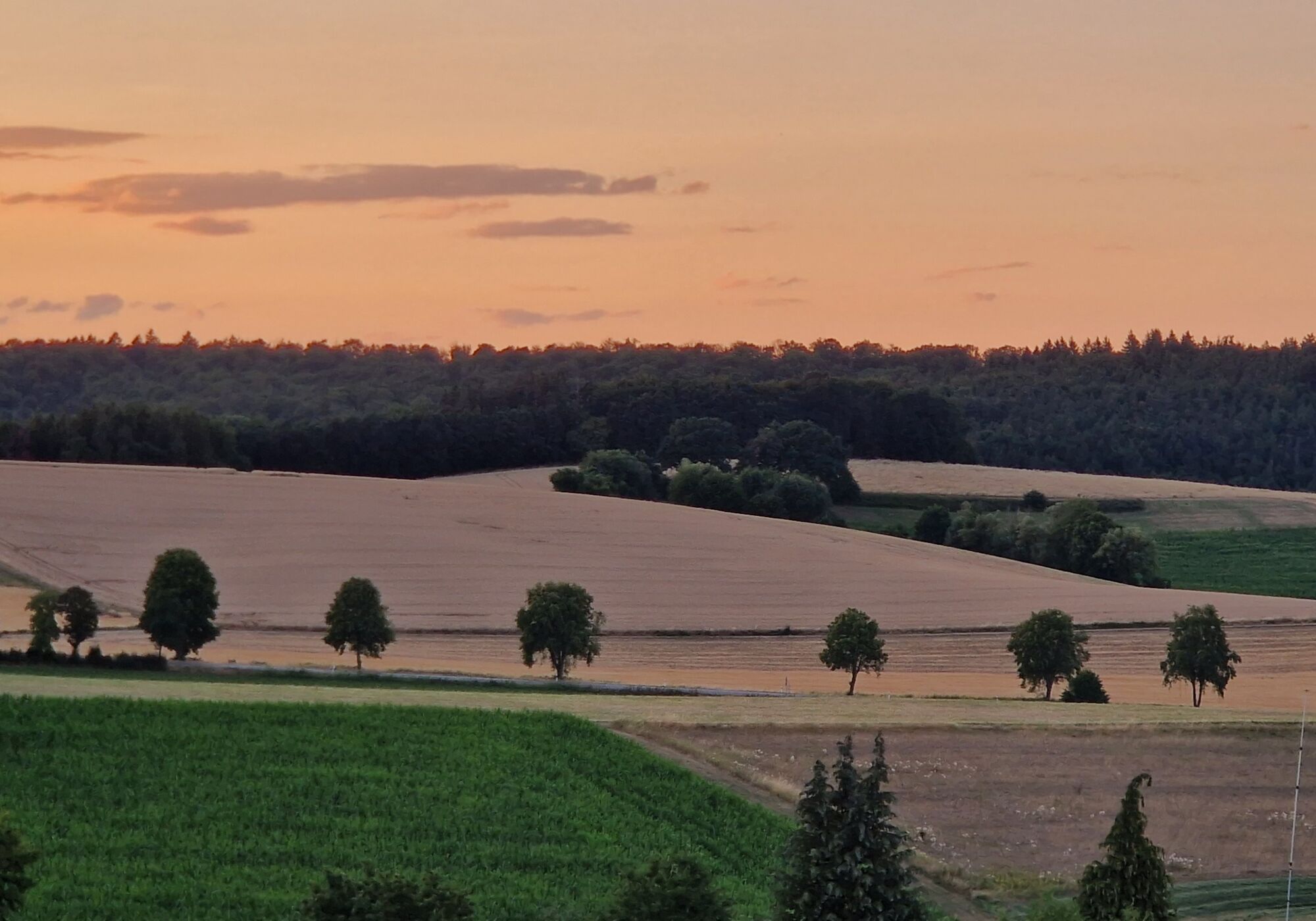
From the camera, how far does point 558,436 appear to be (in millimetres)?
114250

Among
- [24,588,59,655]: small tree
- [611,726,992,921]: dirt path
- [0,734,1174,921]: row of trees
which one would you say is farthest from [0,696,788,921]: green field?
[24,588,59,655]: small tree

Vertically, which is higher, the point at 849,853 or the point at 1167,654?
the point at 1167,654

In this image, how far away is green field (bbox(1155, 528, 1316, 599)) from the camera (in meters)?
83.1

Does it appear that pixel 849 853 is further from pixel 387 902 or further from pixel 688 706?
pixel 688 706

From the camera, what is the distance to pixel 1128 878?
2070 centimetres

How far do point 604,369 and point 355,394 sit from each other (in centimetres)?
2626

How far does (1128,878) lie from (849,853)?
4.76 m

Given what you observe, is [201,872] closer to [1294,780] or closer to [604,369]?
[1294,780]

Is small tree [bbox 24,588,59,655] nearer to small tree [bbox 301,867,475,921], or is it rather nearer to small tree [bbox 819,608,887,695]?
small tree [bbox 819,608,887,695]

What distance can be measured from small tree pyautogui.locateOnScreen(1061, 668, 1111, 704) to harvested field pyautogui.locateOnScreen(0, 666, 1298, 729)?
4509mm

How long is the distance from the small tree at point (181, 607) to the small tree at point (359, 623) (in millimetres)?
3530

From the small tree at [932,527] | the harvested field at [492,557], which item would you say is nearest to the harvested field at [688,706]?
the harvested field at [492,557]

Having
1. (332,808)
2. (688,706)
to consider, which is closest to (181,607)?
(688,706)

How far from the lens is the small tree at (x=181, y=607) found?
172 feet
